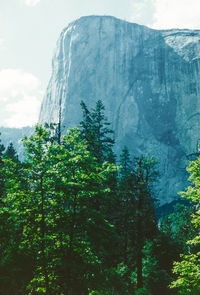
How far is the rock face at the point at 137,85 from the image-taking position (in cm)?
7788

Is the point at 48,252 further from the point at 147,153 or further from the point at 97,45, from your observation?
the point at 97,45

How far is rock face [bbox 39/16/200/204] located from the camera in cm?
7788

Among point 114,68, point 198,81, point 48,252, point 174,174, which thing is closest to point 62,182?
point 48,252

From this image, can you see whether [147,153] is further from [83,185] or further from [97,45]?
[83,185]

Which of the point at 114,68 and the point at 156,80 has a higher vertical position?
the point at 114,68

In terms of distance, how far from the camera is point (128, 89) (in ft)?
289

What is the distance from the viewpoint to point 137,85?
87.1 meters

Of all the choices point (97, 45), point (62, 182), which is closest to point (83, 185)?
point (62, 182)

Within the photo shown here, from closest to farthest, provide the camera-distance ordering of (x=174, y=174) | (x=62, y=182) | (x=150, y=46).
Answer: (x=62, y=182) < (x=174, y=174) < (x=150, y=46)

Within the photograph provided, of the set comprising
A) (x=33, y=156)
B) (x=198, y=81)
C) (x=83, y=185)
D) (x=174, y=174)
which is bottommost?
(x=83, y=185)

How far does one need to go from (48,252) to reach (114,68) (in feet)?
297

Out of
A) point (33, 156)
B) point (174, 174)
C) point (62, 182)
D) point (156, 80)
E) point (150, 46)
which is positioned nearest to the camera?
point (62, 182)

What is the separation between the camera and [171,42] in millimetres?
89312

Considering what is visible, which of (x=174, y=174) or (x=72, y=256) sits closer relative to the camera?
(x=72, y=256)
